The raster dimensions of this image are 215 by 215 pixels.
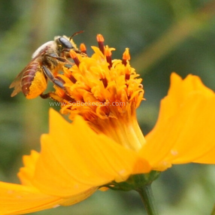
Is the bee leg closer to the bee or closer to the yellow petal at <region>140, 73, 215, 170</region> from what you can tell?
the bee

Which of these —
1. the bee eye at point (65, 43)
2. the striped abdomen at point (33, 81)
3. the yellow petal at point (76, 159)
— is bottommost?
the yellow petal at point (76, 159)

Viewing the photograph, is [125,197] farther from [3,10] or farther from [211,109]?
[211,109]

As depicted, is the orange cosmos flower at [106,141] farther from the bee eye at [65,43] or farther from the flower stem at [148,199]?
the bee eye at [65,43]

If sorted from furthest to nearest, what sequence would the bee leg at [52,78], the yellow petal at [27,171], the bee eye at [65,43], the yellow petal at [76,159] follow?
the bee eye at [65,43] → the bee leg at [52,78] → the yellow petal at [27,171] → the yellow petal at [76,159]

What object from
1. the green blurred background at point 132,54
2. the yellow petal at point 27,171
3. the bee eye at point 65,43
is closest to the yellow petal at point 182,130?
the yellow petal at point 27,171

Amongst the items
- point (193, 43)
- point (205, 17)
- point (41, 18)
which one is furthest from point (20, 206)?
point (193, 43)

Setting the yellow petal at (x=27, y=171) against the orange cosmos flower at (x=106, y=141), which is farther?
the yellow petal at (x=27, y=171)

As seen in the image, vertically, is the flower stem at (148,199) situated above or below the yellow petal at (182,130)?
below

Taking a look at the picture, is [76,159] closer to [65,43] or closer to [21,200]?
[21,200]
